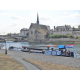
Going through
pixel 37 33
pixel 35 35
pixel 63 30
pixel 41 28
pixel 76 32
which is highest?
pixel 41 28

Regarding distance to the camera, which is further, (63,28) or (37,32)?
(37,32)

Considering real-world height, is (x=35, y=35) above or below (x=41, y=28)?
below

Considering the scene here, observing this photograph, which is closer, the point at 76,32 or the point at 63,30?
the point at 76,32

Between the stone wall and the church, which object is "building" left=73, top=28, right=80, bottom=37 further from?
the stone wall

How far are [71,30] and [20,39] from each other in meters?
56.2

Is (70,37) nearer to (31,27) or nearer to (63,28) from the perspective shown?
(63,28)

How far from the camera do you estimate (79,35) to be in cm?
9806

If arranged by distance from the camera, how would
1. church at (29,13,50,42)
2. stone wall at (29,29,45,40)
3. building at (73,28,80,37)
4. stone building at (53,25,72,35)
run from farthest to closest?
stone wall at (29,29,45,40) → church at (29,13,50,42) → stone building at (53,25,72,35) → building at (73,28,80,37)

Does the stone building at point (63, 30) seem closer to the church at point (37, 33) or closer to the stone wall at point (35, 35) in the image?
the church at point (37, 33)

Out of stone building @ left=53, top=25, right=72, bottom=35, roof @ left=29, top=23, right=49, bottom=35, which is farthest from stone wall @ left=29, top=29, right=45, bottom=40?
stone building @ left=53, top=25, right=72, bottom=35

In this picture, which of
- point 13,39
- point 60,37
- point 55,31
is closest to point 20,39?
point 13,39

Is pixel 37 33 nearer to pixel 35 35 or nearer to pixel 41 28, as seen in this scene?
pixel 35 35

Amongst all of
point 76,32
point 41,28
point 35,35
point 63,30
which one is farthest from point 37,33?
point 76,32

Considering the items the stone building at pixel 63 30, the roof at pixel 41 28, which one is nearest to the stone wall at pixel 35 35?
the roof at pixel 41 28
